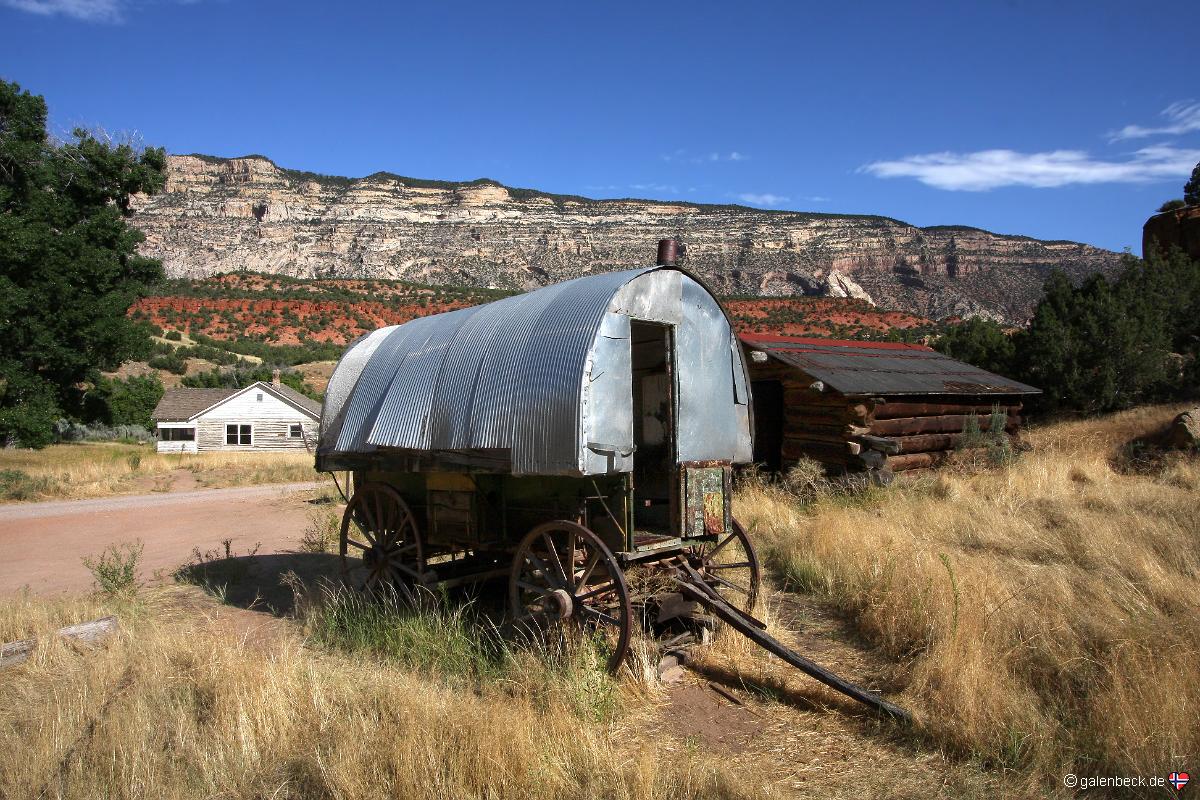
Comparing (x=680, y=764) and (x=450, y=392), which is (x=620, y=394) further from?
(x=680, y=764)


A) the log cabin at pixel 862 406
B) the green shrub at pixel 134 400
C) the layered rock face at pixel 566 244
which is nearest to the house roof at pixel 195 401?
the green shrub at pixel 134 400

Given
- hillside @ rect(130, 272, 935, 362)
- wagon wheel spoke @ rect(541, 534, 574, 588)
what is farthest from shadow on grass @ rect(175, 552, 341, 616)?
hillside @ rect(130, 272, 935, 362)

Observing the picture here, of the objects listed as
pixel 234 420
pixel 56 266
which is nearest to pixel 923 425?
pixel 56 266

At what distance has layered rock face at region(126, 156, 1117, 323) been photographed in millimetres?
83312

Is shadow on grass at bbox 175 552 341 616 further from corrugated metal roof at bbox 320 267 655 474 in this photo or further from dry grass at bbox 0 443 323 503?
dry grass at bbox 0 443 323 503

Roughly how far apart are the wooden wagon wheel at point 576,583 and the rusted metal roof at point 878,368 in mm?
6983

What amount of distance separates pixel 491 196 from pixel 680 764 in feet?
375

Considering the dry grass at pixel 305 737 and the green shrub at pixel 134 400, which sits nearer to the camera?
the dry grass at pixel 305 737

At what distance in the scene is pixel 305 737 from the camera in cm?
409

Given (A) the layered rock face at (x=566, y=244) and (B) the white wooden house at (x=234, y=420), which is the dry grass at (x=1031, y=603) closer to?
(B) the white wooden house at (x=234, y=420)

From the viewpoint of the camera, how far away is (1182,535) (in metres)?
7.02

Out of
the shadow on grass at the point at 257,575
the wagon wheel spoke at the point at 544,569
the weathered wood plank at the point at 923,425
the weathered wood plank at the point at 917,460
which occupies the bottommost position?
the shadow on grass at the point at 257,575

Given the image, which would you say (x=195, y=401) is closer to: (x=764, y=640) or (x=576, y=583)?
(x=576, y=583)

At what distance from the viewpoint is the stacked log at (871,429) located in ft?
39.1
